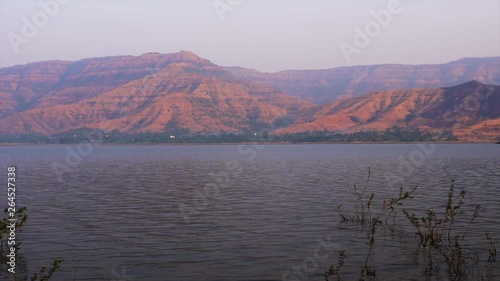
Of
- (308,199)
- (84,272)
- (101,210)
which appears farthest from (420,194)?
(84,272)

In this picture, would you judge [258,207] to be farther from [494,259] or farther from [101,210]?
[494,259]

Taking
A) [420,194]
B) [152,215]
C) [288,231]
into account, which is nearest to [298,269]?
[288,231]

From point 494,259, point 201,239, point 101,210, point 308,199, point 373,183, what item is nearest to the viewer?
point 494,259

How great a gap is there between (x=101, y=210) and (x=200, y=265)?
17460 mm

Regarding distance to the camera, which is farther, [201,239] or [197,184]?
[197,184]

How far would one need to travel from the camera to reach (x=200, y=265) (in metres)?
21.1

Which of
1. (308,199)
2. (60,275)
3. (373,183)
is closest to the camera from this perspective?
(60,275)

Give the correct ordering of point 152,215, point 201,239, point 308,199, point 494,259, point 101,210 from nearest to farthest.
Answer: point 494,259 < point 201,239 < point 152,215 < point 101,210 < point 308,199

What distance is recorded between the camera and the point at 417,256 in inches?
885

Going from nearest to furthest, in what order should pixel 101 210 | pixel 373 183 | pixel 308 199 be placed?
pixel 101 210 → pixel 308 199 → pixel 373 183

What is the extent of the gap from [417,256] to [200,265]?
930 cm

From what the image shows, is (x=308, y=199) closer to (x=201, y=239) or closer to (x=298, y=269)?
(x=201, y=239)

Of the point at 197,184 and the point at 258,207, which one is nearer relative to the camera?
the point at 258,207

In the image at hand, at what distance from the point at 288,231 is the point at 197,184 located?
28537 millimetres
